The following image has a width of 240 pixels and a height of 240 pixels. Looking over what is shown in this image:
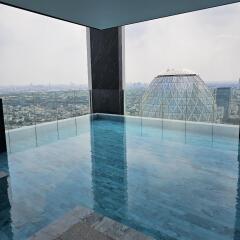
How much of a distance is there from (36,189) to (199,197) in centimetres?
164

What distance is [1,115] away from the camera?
12.1 ft

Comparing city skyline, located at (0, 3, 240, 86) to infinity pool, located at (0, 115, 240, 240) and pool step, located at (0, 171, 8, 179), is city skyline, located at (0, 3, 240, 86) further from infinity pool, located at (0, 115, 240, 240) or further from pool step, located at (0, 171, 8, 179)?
pool step, located at (0, 171, 8, 179)

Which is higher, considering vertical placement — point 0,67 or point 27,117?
point 0,67

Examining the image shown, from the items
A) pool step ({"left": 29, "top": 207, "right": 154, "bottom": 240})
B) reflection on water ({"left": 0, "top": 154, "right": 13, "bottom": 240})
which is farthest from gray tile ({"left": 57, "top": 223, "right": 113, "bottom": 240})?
reflection on water ({"left": 0, "top": 154, "right": 13, "bottom": 240})

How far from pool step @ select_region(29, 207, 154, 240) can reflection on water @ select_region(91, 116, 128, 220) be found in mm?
142

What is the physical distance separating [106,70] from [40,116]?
7.81 ft

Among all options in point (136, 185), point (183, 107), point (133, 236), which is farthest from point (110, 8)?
point (183, 107)

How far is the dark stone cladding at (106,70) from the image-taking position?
6.63 meters

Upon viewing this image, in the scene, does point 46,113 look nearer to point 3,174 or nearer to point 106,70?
point 106,70

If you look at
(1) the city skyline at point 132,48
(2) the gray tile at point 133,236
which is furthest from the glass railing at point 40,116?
(2) the gray tile at point 133,236

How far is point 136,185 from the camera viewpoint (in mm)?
2486

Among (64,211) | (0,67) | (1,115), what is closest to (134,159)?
(64,211)

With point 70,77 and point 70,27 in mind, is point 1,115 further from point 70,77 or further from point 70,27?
point 70,27

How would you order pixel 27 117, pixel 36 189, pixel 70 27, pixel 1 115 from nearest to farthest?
pixel 36 189
pixel 1 115
pixel 27 117
pixel 70 27
